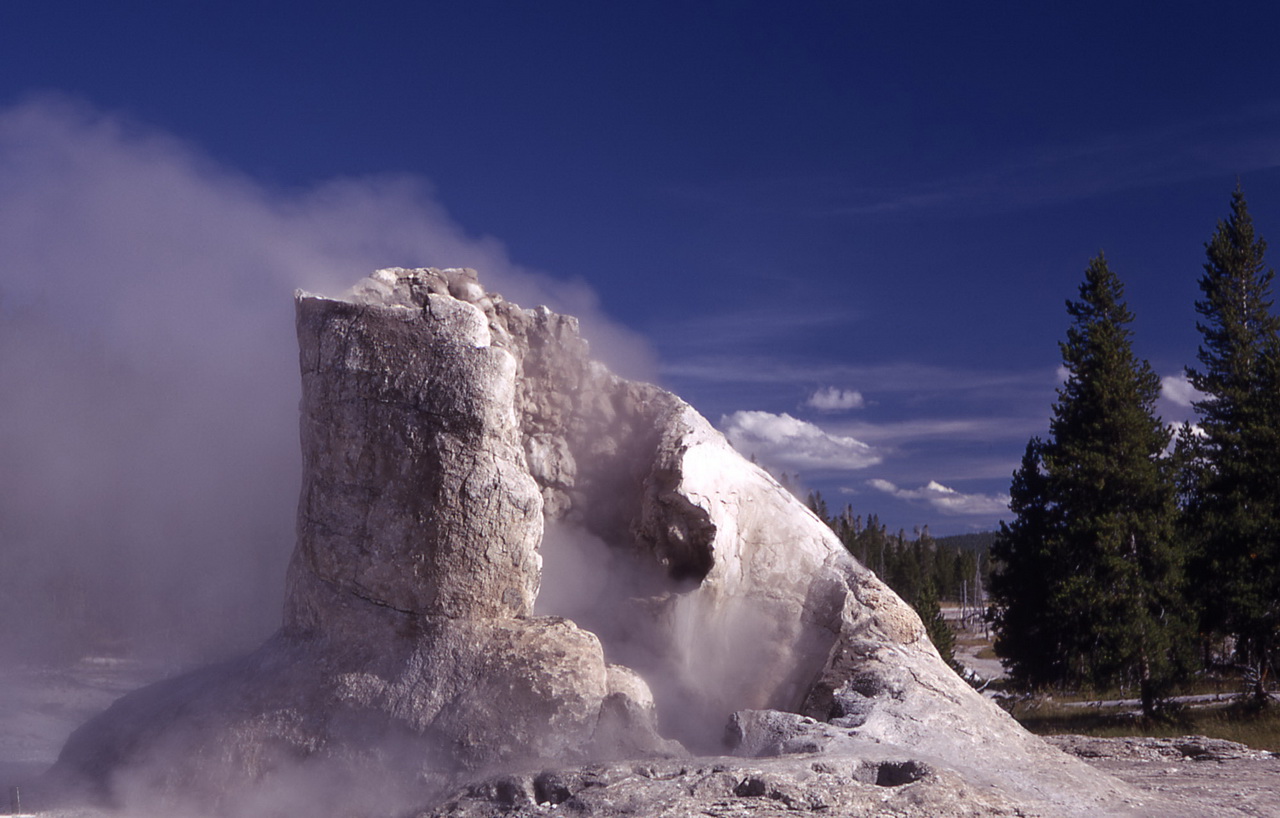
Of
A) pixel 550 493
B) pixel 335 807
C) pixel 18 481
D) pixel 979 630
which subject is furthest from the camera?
pixel 979 630

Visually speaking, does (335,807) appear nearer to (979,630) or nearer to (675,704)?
(675,704)

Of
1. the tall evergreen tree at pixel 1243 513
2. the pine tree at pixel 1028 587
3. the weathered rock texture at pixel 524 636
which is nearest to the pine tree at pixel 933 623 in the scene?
the pine tree at pixel 1028 587

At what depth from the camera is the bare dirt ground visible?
23.3 ft

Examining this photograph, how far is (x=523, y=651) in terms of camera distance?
670 cm

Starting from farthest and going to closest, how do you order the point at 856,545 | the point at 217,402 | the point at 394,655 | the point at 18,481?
the point at 856,545 < the point at 18,481 < the point at 217,402 < the point at 394,655

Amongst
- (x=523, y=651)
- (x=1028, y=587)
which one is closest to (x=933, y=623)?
(x=1028, y=587)

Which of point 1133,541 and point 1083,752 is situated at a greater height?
point 1133,541

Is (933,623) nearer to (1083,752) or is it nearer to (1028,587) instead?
(1028,587)

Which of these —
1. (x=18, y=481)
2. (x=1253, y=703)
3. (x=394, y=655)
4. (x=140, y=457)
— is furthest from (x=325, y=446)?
(x=1253, y=703)

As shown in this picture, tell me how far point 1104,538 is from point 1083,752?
7.07 metres

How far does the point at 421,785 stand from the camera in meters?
6.35

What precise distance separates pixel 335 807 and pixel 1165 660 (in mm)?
14412

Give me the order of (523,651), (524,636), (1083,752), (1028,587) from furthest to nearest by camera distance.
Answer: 1. (1028,587)
2. (1083,752)
3. (524,636)
4. (523,651)

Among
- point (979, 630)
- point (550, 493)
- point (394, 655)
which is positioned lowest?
point (979, 630)
